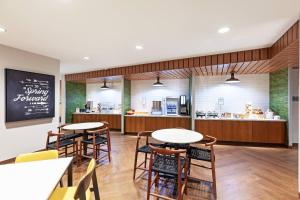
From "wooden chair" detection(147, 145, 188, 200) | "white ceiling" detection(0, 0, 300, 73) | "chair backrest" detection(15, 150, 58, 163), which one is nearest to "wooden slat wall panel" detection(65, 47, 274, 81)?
"white ceiling" detection(0, 0, 300, 73)

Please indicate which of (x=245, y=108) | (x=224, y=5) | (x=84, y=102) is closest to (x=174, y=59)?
(x=224, y=5)

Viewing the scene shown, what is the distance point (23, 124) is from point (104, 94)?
4.05 m

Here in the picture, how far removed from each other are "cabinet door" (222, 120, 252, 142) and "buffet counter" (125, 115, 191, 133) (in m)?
1.12

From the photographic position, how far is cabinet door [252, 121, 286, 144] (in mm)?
4578

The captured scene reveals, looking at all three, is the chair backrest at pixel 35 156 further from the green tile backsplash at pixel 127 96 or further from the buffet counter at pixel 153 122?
the green tile backsplash at pixel 127 96

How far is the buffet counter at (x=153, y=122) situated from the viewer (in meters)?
5.58

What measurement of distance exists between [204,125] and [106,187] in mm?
3545

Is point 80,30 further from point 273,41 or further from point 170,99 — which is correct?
point 170,99

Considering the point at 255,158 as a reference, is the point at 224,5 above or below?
above

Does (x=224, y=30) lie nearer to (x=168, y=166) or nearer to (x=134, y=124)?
(x=168, y=166)

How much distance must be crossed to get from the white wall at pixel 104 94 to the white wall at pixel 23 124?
310 centimetres

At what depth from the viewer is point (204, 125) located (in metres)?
5.14

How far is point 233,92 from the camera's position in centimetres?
557

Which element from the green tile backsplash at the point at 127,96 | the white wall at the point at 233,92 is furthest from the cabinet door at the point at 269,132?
the green tile backsplash at the point at 127,96
